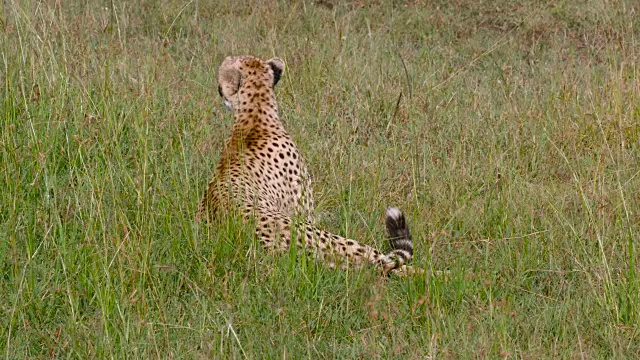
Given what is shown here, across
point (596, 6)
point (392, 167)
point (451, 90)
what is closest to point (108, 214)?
point (392, 167)

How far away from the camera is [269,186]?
450 centimetres

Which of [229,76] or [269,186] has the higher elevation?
[229,76]

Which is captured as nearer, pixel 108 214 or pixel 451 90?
pixel 108 214

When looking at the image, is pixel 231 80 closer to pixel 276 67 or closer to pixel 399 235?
pixel 276 67

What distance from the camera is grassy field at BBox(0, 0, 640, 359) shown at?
3.25m

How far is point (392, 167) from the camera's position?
16.0 ft

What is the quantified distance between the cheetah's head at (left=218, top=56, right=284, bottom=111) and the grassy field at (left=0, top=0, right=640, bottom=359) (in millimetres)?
199

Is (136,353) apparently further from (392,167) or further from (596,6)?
(596,6)

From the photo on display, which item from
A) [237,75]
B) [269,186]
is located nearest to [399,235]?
[269,186]

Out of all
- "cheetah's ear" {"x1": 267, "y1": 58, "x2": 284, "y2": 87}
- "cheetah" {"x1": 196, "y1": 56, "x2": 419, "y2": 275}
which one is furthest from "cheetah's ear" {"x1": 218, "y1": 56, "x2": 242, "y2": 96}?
"cheetah's ear" {"x1": 267, "y1": 58, "x2": 284, "y2": 87}

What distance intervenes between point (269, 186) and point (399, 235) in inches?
33.6

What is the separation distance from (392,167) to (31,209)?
5.71 ft

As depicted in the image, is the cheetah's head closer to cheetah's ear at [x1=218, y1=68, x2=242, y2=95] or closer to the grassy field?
cheetah's ear at [x1=218, y1=68, x2=242, y2=95]

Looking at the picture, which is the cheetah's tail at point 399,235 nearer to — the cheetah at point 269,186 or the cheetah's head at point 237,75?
the cheetah at point 269,186
